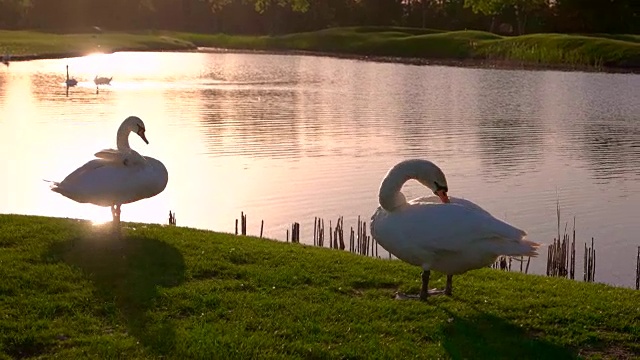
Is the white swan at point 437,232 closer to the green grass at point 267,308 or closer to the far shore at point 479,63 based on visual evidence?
the green grass at point 267,308

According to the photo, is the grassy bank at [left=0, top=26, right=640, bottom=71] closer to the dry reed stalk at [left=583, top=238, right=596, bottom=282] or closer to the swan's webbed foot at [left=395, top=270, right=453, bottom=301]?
the dry reed stalk at [left=583, top=238, right=596, bottom=282]

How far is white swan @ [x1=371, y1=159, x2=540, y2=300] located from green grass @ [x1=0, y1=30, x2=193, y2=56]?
215 feet

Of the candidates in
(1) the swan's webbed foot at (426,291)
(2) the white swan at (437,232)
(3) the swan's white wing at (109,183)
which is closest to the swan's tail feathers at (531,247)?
(2) the white swan at (437,232)

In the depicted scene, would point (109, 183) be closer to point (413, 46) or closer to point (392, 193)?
point (392, 193)

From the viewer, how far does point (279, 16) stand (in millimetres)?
120438

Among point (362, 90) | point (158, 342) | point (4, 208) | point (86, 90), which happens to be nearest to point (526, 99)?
point (362, 90)

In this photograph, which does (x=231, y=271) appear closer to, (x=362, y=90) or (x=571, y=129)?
(x=571, y=129)

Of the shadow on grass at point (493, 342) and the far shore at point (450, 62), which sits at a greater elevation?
the far shore at point (450, 62)

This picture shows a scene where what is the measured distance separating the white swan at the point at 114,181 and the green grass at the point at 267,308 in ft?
1.82

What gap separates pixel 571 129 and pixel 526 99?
10800 mm

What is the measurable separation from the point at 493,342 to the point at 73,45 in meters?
79.9

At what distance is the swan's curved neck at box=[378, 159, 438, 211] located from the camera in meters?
9.41

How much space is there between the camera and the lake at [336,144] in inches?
714

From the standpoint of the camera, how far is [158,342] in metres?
7.89
